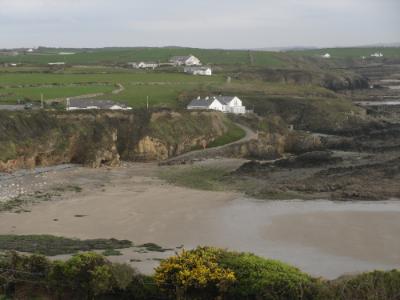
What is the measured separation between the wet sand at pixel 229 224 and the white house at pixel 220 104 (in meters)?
21.4

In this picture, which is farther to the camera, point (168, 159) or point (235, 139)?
point (235, 139)

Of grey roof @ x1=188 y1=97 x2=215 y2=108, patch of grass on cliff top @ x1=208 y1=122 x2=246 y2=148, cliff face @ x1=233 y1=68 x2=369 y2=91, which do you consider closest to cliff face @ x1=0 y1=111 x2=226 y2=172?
patch of grass on cliff top @ x1=208 y1=122 x2=246 y2=148

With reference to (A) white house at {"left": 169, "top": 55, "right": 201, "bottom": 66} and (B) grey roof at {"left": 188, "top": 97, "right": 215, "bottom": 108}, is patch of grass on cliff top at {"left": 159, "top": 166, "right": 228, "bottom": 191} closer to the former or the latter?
(B) grey roof at {"left": 188, "top": 97, "right": 215, "bottom": 108}

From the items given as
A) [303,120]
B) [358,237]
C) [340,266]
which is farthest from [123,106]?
[340,266]

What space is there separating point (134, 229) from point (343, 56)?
455 ft

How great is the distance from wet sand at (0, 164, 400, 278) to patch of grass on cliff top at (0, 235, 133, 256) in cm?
105

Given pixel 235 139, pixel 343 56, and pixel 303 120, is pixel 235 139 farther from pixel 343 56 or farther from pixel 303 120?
pixel 343 56

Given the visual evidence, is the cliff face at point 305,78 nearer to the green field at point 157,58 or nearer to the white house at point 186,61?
the green field at point 157,58

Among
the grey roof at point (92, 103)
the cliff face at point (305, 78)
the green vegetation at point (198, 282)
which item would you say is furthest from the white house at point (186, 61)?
the green vegetation at point (198, 282)

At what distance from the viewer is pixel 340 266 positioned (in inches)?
714

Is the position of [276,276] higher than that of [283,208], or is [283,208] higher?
[276,276]

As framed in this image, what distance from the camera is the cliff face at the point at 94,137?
3419 cm

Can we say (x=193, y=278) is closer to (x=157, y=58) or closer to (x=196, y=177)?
(x=196, y=177)

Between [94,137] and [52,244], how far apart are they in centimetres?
1828
